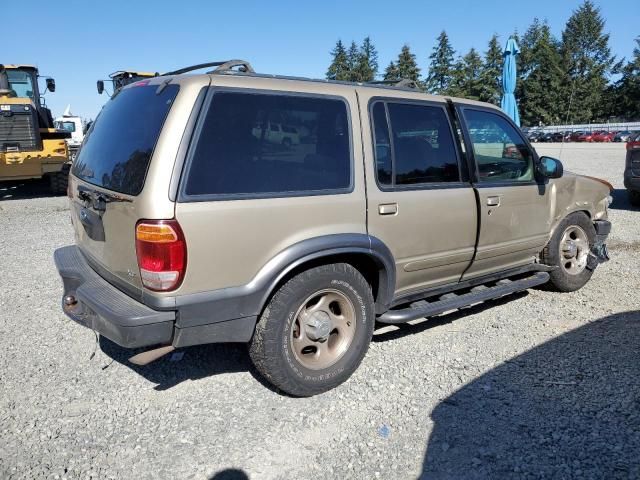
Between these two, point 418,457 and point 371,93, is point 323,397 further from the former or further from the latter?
point 371,93

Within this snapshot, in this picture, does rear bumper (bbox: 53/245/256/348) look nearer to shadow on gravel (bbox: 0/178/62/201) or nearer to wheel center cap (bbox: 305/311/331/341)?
wheel center cap (bbox: 305/311/331/341)

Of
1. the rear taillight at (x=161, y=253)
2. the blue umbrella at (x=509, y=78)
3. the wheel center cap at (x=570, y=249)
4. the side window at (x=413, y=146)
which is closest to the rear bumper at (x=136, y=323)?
the rear taillight at (x=161, y=253)

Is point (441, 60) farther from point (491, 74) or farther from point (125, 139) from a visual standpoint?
point (125, 139)

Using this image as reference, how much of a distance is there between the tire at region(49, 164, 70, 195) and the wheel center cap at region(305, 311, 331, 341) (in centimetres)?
1125

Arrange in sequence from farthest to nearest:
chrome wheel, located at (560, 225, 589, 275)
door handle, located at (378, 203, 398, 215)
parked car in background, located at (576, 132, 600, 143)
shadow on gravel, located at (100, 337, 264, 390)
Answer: parked car in background, located at (576, 132, 600, 143) < chrome wheel, located at (560, 225, 589, 275) < shadow on gravel, located at (100, 337, 264, 390) < door handle, located at (378, 203, 398, 215)

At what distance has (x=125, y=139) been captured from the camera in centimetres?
294

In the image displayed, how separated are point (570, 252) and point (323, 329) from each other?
3.08m

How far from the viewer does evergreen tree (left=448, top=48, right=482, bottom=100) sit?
69438 millimetres

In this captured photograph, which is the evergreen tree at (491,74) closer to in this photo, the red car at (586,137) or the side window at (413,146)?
the red car at (586,137)

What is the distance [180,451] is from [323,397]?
0.94m

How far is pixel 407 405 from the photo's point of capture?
120 inches

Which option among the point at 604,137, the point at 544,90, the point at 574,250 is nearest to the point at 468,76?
the point at 544,90

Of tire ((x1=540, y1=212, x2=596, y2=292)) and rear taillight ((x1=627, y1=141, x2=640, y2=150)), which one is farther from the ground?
rear taillight ((x1=627, y1=141, x2=640, y2=150))

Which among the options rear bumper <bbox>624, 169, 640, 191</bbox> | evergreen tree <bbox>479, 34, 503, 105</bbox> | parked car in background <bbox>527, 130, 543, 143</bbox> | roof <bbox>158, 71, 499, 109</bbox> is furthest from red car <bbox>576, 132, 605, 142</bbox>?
roof <bbox>158, 71, 499, 109</bbox>
